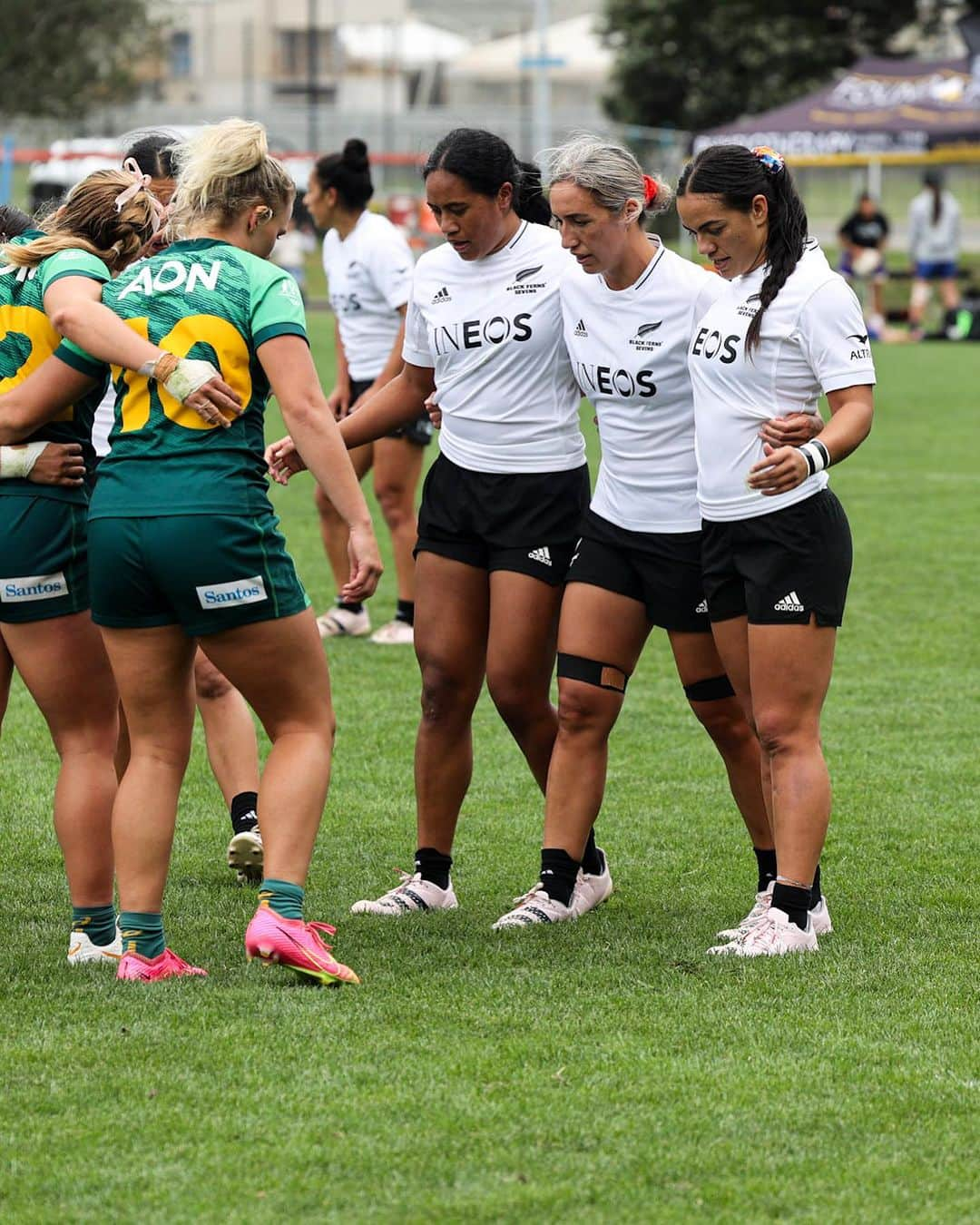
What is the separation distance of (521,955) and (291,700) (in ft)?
3.10

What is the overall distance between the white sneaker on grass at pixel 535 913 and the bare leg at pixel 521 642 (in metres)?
0.53

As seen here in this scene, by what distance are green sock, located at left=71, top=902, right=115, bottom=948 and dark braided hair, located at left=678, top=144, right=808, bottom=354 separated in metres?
2.15

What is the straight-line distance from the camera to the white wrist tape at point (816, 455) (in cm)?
454

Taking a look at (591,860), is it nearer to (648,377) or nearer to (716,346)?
(648,377)

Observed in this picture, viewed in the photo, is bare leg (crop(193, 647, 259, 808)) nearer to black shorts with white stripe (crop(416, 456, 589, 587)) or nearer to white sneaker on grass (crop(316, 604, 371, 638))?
black shorts with white stripe (crop(416, 456, 589, 587))

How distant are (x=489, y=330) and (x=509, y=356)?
3.5 inches

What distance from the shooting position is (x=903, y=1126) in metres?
3.77

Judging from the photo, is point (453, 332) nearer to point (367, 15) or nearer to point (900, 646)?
point (900, 646)

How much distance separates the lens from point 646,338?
5.05m

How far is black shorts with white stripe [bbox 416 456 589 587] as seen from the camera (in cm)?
529

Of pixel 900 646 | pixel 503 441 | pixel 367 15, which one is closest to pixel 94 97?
pixel 367 15

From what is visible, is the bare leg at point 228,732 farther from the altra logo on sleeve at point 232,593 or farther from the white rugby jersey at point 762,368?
the white rugby jersey at point 762,368

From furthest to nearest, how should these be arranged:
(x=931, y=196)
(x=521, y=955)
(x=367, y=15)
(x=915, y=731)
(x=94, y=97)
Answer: (x=367, y=15) → (x=94, y=97) → (x=931, y=196) → (x=915, y=731) → (x=521, y=955)

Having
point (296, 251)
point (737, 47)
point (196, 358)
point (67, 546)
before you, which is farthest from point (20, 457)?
point (737, 47)
